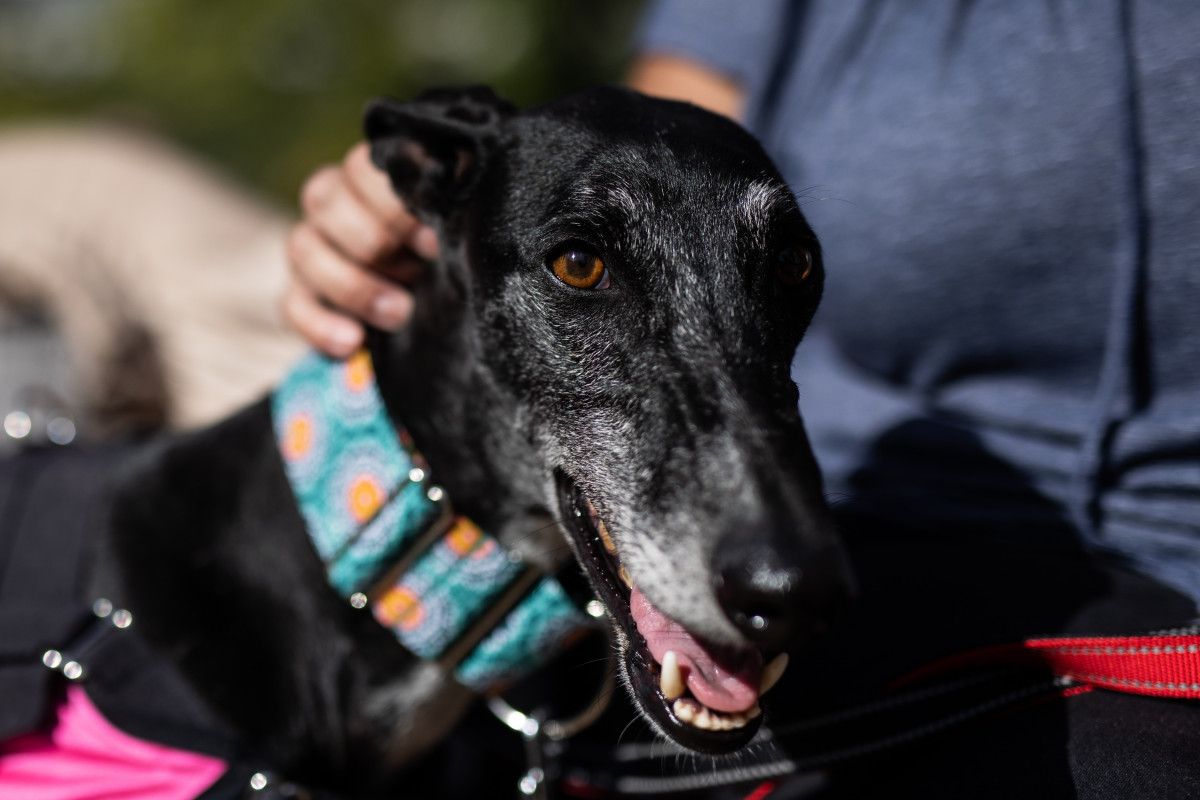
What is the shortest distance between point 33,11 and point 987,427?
552 inches

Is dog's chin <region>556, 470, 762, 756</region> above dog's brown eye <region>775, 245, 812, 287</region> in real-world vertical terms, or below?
below

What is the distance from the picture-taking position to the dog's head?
1.31 meters

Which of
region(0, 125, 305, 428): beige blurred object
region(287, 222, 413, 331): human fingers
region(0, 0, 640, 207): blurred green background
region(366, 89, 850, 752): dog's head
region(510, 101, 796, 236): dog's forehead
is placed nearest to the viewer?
region(366, 89, 850, 752): dog's head

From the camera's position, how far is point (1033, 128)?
1.90m

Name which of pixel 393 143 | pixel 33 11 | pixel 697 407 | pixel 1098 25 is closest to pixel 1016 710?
pixel 697 407

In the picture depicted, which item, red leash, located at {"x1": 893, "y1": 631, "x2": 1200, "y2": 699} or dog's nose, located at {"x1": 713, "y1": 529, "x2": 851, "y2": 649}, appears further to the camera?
red leash, located at {"x1": 893, "y1": 631, "x2": 1200, "y2": 699}

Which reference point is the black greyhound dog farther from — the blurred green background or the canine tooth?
the blurred green background

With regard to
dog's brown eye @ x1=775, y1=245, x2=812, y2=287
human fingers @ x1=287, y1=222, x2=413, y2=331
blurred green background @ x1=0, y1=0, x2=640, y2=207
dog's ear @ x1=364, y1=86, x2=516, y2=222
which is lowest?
blurred green background @ x1=0, y1=0, x2=640, y2=207

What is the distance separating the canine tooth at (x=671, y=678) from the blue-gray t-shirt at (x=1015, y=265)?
541 mm

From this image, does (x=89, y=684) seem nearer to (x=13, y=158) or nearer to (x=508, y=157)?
(x=508, y=157)

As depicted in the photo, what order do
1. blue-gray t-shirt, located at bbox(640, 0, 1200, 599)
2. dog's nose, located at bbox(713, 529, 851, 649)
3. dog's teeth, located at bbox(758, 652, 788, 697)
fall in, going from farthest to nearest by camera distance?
blue-gray t-shirt, located at bbox(640, 0, 1200, 599), dog's teeth, located at bbox(758, 652, 788, 697), dog's nose, located at bbox(713, 529, 851, 649)

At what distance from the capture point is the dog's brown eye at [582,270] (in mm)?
1554

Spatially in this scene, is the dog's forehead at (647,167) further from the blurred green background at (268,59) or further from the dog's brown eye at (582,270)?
the blurred green background at (268,59)

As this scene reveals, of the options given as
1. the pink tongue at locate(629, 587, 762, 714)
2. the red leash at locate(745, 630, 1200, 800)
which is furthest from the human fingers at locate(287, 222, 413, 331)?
the red leash at locate(745, 630, 1200, 800)
